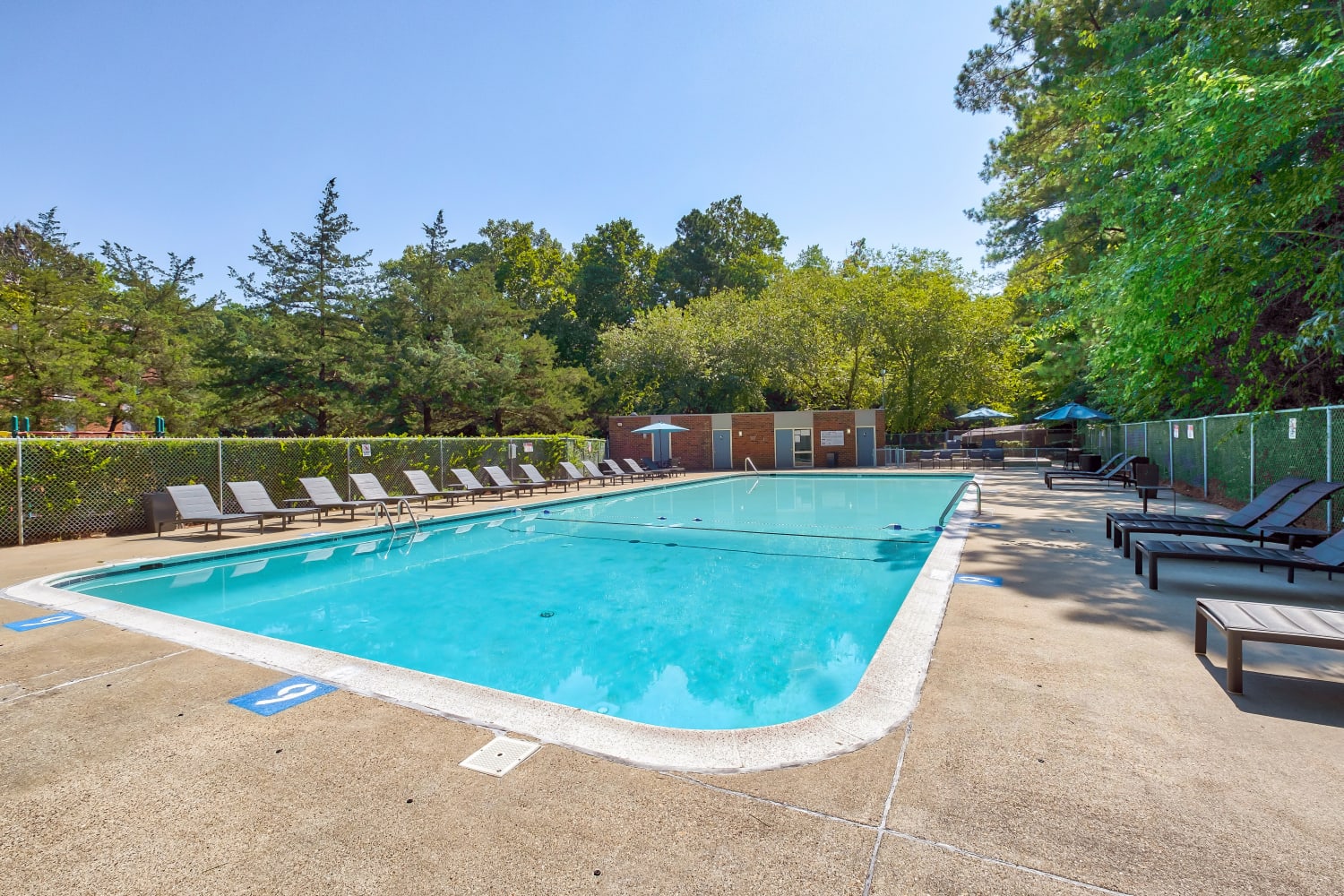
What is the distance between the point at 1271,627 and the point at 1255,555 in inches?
104

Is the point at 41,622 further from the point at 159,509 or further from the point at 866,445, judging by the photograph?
the point at 866,445

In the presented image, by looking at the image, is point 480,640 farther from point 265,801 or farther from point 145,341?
point 145,341

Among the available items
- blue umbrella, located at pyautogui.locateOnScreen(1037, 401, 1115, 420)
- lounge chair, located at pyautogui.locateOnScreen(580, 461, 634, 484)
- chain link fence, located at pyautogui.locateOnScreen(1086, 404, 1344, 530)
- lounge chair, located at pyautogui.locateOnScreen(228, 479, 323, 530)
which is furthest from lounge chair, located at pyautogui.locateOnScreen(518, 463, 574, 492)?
blue umbrella, located at pyautogui.locateOnScreen(1037, 401, 1115, 420)

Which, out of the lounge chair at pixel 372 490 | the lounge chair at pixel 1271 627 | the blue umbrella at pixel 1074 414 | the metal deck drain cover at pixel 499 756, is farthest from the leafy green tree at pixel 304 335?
the blue umbrella at pixel 1074 414

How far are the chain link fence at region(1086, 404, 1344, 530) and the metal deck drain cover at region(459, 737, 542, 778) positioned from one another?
890cm

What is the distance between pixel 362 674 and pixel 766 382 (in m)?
29.6

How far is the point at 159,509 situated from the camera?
9.28 meters

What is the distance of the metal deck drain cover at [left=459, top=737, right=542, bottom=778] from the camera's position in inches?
93.3

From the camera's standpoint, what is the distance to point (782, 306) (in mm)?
31781

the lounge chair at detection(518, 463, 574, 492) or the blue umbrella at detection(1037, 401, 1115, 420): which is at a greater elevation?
the blue umbrella at detection(1037, 401, 1115, 420)

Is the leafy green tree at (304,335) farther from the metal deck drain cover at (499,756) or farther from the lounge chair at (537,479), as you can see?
the metal deck drain cover at (499,756)

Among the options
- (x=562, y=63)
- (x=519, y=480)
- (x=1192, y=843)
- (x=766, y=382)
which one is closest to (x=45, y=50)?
(x=562, y=63)

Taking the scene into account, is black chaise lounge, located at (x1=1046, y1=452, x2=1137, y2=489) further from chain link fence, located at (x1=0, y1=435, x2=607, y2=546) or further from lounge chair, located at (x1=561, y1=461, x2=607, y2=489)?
chain link fence, located at (x1=0, y1=435, x2=607, y2=546)

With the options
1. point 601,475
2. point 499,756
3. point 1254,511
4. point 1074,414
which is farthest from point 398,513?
point 1074,414
